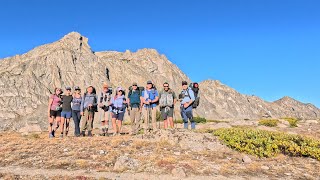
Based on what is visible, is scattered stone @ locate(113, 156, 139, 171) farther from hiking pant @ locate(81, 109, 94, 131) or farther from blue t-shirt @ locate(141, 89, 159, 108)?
hiking pant @ locate(81, 109, 94, 131)

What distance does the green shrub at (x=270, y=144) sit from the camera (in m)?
11.5

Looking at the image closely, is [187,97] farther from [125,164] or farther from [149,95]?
[125,164]

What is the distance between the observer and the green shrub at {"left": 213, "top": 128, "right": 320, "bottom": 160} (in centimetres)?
1148

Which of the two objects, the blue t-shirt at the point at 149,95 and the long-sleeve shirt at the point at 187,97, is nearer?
the long-sleeve shirt at the point at 187,97

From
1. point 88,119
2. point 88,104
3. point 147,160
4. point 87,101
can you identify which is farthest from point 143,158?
point 88,119

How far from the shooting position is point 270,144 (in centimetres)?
1183

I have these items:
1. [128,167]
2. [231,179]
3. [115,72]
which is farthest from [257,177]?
[115,72]

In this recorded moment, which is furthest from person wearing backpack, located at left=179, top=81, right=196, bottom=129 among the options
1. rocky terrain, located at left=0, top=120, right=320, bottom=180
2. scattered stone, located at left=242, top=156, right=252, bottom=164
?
scattered stone, located at left=242, top=156, right=252, bottom=164

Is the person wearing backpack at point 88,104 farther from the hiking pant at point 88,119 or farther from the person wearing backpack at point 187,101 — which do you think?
the person wearing backpack at point 187,101

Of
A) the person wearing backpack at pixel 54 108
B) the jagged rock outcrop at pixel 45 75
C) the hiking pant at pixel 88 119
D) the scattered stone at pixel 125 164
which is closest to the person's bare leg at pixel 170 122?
the hiking pant at pixel 88 119

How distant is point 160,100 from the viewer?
15.9m

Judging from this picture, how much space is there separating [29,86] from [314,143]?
6268 inches

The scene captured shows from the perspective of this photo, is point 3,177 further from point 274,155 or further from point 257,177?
point 274,155

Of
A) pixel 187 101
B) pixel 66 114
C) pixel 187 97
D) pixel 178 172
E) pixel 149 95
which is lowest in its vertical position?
pixel 178 172
